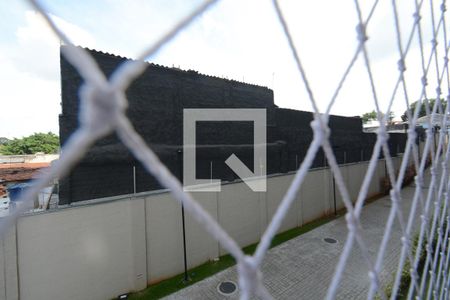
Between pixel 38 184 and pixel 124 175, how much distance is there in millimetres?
4748

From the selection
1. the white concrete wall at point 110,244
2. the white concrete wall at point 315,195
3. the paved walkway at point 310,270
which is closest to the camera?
the white concrete wall at point 110,244

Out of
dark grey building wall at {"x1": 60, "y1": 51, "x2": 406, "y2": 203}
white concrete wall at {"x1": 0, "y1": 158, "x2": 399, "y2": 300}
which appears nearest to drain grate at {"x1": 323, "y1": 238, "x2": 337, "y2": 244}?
white concrete wall at {"x1": 0, "y1": 158, "x2": 399, "y2": 300}

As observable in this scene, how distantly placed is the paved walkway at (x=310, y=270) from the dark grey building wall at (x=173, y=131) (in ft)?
6.92

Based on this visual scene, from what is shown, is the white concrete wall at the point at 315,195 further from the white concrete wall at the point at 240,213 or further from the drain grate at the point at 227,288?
the drain grate at the point at 227,288

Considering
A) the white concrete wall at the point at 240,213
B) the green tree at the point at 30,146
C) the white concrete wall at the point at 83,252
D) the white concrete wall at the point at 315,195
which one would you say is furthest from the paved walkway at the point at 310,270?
the green tree at the point at 30,146

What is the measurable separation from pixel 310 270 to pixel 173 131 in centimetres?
427

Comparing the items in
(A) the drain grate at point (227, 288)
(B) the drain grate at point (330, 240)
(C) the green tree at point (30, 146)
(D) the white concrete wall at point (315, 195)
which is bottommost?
(A) the drain grate at point (227, 288)

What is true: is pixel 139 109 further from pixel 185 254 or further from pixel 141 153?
pixel 141 153

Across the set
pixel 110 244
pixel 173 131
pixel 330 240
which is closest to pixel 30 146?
pixel 173 131

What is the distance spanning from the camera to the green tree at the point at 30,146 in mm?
22781

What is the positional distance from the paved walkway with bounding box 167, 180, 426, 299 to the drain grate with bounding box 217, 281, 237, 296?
0.26ft

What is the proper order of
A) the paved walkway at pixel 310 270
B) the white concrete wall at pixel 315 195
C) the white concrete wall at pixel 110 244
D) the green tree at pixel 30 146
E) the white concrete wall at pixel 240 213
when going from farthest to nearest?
1. the green tree at pixel 30 146
2. the white concrete wall at pixel 315 195
3. the white concrete wall at pixel 240 213
4. the paved walkway at pixel 310 270
5. the white concrete wall at pixel 110 244

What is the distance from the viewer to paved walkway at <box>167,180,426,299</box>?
4.52m

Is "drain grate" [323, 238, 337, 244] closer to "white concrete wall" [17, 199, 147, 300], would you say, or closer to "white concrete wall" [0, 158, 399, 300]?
"white concrete wall" [0, 158, 399, 300]
